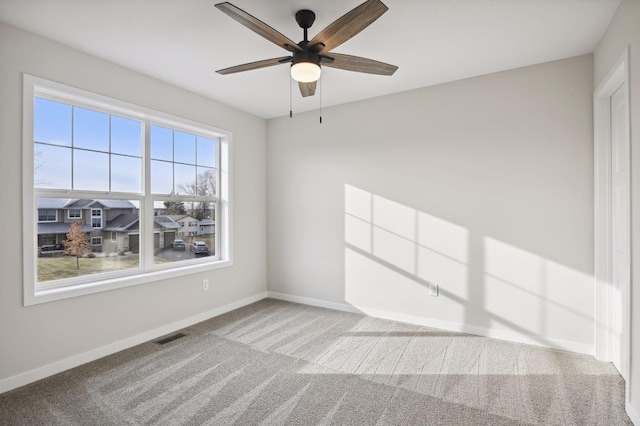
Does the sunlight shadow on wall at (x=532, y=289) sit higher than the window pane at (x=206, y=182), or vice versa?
the window pane at (x=206, y=182)

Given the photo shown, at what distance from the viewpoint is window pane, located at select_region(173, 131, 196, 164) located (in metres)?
3.82

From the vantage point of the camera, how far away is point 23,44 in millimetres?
2479

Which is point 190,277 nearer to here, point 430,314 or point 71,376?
point 71,376

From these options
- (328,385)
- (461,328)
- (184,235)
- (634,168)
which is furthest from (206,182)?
(634,168)

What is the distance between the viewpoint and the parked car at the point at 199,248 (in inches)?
159

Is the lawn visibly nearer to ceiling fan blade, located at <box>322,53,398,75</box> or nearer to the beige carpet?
the beige carpet

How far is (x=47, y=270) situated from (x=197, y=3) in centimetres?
247

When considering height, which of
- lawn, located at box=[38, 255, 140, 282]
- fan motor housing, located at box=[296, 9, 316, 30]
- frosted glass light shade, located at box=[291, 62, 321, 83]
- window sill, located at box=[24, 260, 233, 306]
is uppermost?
fan motor housing, located at box=[296, 9, 316, 30]

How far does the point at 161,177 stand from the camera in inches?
143

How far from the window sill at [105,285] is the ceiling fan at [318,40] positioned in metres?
2.17

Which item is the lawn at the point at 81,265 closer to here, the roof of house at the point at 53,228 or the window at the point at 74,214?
the roof of house at the point at 53,228

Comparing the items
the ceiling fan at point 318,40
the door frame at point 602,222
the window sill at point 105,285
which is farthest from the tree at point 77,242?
the door frame at point 602,222

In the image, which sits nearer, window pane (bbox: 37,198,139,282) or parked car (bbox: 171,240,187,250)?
window pane (bbox: 37,198,139,282)

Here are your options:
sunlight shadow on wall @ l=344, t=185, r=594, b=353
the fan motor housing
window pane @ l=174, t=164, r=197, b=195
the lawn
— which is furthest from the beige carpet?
the fan motor housing
